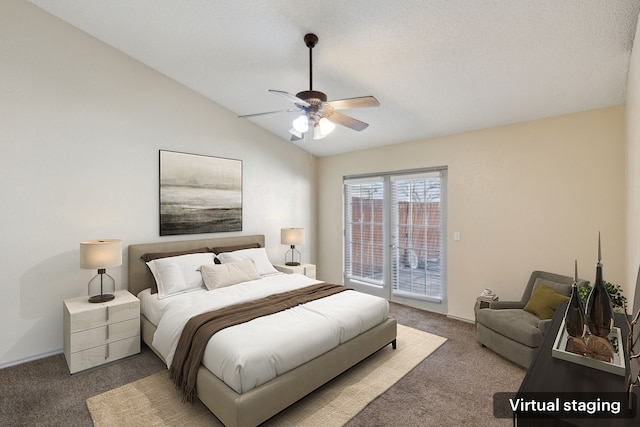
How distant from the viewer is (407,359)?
9.73ft

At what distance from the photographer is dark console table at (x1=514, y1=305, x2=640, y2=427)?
0.91m

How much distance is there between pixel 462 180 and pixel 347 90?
77.2 inches

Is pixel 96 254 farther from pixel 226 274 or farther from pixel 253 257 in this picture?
pixel 253 257

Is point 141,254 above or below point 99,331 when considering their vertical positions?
above

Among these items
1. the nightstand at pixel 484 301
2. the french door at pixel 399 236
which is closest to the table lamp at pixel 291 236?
the french door at pixel 399 236

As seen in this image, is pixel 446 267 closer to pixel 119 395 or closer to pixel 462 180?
pixel 462 180

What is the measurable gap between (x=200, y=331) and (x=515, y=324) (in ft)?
9.31

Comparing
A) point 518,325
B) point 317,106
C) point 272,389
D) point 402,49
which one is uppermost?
point 402,49

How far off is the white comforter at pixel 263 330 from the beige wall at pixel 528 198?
5.38ft

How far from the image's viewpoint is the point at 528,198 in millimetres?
3461

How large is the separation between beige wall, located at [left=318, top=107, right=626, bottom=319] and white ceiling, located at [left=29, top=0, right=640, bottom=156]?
24 centimetres

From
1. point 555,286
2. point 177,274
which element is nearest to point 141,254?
point 177,274

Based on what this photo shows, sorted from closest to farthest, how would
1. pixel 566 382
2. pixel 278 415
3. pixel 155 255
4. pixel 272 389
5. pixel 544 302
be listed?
pixel 566 382 < pixel 272 389 < pixel 278 415 < pixel 544 302 < pixel 155 255

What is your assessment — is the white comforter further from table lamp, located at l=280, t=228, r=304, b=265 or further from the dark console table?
the dark console table
